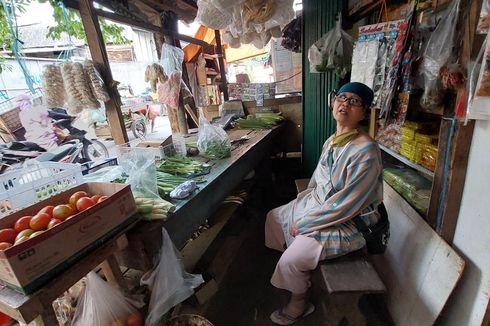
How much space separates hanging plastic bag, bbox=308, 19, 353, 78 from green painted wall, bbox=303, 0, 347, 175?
313mm

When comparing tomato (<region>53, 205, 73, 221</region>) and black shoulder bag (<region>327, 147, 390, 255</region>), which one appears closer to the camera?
tomato (<region>53, 205, 73, 221</region>)

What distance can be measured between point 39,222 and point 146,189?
61 cm

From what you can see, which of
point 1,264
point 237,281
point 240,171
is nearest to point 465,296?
point 237,281

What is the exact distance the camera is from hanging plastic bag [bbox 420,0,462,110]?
50.8 inches

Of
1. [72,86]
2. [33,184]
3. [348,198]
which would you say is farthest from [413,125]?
[72,86]

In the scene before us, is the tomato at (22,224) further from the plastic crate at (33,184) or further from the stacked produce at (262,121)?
the stacked produce at (262,121)

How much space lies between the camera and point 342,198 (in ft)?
5.25

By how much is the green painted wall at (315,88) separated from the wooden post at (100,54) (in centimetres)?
265

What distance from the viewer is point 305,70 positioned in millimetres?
3590

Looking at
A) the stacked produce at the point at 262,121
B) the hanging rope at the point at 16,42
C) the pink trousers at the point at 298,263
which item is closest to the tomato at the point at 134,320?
the pink trousers at the point at 298,263

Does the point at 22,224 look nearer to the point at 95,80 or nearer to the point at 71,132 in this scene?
the point at 95,80

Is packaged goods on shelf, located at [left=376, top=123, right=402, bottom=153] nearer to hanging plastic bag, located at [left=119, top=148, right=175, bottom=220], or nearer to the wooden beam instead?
hanging plastic bag, located at [left=119, top=148, right=175, bottom=220]

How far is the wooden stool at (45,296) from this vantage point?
2.81ft

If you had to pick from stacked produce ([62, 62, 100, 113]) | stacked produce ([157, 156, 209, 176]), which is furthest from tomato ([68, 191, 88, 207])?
stacked produce ([62, 62, 100, 113])
